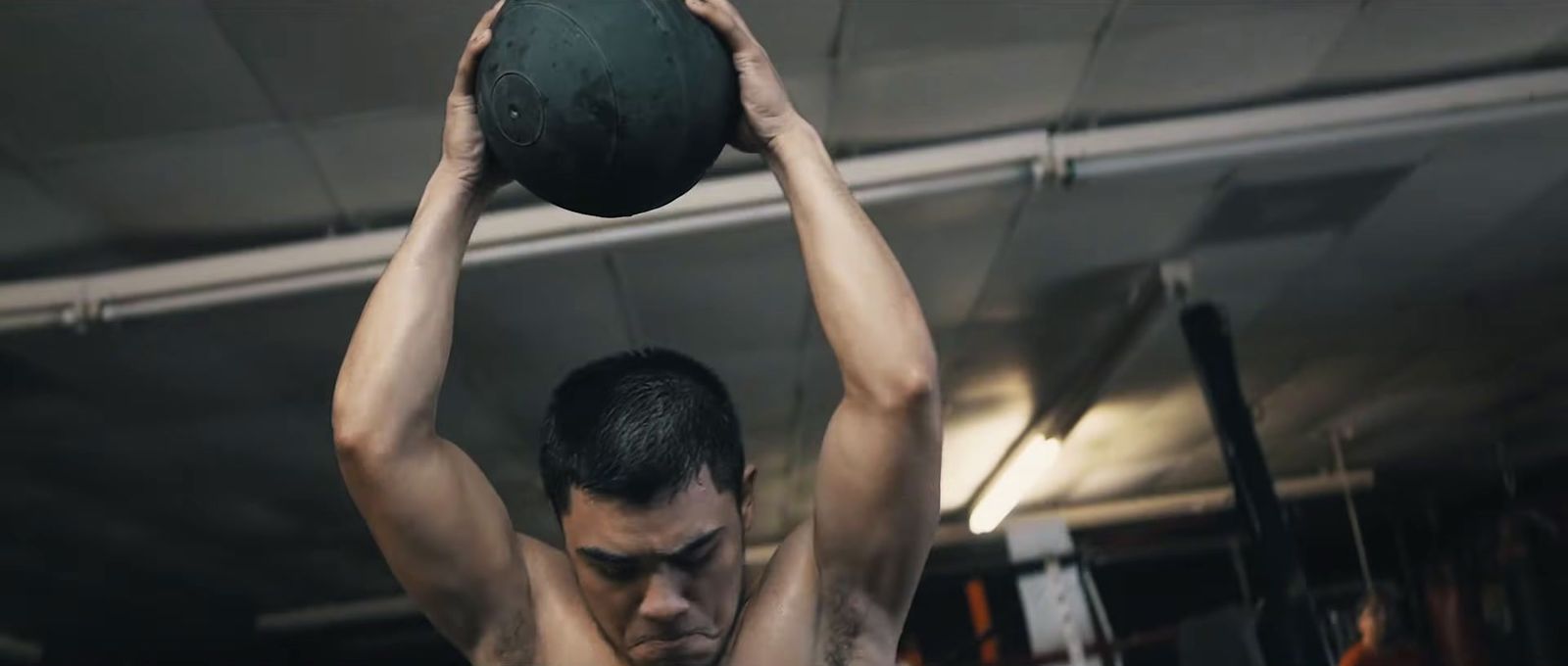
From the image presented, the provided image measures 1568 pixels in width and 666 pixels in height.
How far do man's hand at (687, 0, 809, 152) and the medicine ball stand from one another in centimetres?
3

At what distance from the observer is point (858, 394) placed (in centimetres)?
133

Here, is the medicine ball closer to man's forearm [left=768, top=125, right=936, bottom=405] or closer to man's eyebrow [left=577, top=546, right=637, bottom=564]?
man's forearm [left=768, top=125, right=936, bottom=405]

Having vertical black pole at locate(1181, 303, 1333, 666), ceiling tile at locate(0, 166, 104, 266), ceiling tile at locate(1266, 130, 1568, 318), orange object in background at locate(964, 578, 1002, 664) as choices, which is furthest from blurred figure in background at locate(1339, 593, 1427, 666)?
ceiling tile at locate(0, 166, 104, 266)

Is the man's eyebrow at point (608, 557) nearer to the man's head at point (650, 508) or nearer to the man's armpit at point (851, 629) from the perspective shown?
the man's head at point (650, 508)

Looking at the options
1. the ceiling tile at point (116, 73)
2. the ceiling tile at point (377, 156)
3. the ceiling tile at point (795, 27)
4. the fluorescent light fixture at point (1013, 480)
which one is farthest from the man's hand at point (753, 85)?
the fluorescent light fixture at point (1013, 480)

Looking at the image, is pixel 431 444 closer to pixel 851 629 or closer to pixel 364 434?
pixel 364 434

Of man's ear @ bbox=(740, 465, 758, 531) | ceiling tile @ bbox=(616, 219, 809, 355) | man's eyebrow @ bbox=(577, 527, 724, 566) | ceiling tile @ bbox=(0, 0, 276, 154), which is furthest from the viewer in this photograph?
ceiling tile @ bbox=(616, 219, 809, 355)

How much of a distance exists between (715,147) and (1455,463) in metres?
8.71

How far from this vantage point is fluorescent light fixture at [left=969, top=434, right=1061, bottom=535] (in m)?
6.43

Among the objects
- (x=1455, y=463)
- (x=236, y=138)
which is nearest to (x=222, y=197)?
(x=236, y=138)

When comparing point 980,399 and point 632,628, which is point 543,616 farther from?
point 980,399

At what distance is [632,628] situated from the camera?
4.69 feet

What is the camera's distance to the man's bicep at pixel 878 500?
1329 millimetres

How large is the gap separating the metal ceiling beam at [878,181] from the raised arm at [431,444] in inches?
74.1
